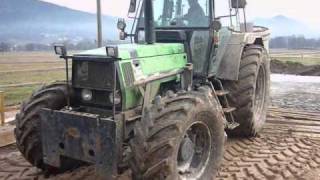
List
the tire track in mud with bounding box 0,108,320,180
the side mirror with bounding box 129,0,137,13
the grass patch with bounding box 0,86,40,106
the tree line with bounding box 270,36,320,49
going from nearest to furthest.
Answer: the tire track in mud with bounding box 0,108,320,180, the side mirror with bounding box 129,0,137,13, the grass patch with bounding box 0,86,40,106, the tree line with bounding box 270,36,320,49

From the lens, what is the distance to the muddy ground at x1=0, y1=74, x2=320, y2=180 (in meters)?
5.59

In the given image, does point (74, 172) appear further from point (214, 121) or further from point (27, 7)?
point (27, 7)

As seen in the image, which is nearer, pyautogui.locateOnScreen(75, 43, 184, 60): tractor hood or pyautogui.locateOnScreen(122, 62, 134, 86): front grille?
pyautogui.locateOnScreen(122, 62, 134, 86): front grille

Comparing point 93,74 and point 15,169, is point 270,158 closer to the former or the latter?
point 93,74

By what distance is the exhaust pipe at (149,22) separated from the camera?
18.5ft

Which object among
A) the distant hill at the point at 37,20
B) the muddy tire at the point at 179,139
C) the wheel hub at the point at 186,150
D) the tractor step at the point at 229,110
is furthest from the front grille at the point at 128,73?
the distant hill at the point at 37,20

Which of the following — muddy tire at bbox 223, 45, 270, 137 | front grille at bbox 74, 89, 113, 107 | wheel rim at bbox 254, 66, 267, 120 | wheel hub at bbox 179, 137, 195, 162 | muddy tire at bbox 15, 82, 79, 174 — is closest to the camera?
wheel hub at bbox 179, 137, 195, 162

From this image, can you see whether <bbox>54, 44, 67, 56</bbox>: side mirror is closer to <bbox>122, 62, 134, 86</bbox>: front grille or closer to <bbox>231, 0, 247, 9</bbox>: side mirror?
<bbox>122, 62, 134, 86</bbox>: front grille

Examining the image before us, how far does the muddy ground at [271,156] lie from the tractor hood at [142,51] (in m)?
1.46

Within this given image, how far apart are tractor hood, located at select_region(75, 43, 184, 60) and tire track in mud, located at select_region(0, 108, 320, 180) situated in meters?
1.46

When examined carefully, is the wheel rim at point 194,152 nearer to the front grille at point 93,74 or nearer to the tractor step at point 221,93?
the front grille at point 93,74

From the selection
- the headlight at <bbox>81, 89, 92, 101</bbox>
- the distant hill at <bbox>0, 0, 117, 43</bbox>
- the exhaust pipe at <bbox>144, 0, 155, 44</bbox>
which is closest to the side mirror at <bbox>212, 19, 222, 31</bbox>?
the exhaust pipe at <bbox>144, 0, 155, 44</bbox>

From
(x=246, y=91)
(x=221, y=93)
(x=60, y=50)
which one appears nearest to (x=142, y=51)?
(x=60, y=50)

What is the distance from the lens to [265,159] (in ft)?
20.1
